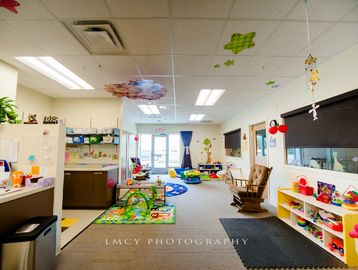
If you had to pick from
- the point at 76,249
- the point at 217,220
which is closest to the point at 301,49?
the point at 217,220

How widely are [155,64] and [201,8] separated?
1223mm

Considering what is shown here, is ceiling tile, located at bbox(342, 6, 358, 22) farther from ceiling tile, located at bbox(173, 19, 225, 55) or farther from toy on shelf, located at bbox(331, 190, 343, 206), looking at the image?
toy on shelf, located at bbox(331, 190, 343, 206)

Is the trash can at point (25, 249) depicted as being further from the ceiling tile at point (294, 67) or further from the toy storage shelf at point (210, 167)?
the toy storage shelf at point (210, 167)

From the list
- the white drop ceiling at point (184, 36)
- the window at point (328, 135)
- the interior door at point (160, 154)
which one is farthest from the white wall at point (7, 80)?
the interior door at point (160, 154)

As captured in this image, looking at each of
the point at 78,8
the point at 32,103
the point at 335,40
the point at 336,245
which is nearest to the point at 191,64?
the point at 78,8

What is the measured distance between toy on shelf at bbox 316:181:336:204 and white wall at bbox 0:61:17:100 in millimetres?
5100

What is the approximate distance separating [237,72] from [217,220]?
8.79 feet

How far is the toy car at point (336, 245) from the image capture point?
2033 mm

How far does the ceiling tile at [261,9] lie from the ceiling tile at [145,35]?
721mm

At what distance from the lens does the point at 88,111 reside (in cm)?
456

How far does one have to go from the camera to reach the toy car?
2.03 metres

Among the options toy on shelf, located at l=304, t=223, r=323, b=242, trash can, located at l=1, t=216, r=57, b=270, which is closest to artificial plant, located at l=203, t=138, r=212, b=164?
toy on shelf, located at l=304, t=223, r=323, b=242

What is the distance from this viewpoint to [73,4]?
156cm

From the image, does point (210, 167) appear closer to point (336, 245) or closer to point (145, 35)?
point (336, 245)
